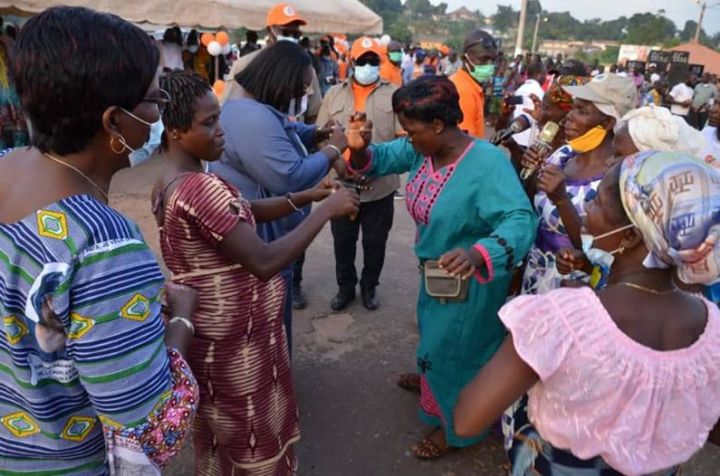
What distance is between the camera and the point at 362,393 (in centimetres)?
335

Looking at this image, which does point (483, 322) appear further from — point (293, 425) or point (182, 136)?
point (182, 136)

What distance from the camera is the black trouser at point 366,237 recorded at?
408 cm

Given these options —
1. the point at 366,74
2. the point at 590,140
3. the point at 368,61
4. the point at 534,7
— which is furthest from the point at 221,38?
the point at 534,7

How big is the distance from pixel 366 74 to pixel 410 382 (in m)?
2.32

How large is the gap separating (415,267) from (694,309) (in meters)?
3.83

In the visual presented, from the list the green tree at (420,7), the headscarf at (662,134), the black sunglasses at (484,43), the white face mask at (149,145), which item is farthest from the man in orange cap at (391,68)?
the green tree at (420,7)

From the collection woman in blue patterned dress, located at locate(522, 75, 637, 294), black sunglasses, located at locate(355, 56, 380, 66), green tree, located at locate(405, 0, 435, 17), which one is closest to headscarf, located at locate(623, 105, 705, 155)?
woman in blue patterned dress, located at locate(522, 75, 637, 294)

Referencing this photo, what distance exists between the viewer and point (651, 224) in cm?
123

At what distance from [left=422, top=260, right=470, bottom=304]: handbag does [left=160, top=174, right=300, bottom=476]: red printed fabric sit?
0.69m

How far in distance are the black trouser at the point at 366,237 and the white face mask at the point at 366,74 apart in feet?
3.00

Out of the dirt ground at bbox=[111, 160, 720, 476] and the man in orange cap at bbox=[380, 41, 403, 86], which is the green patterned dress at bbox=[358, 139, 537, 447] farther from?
the man in orange cap at bbox=[380, 41, 403, 86]

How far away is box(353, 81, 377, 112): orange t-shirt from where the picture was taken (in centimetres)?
409

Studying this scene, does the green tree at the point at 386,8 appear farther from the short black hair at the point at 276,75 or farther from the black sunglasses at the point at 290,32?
the short black hair at the point at 276,75

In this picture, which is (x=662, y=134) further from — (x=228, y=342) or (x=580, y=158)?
(x=228, y=342)
